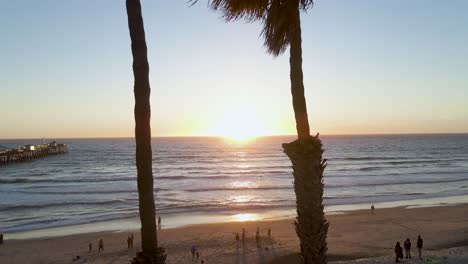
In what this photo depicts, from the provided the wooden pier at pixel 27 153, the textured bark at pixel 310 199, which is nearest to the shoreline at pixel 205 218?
the textured bark at pixel 310 199

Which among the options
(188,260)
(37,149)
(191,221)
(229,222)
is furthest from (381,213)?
(37,149)

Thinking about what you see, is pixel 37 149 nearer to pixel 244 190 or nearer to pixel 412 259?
pixel 244 190

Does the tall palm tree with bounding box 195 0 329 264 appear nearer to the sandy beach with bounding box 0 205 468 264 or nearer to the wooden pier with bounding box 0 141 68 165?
the sandy beach with bounding box 0 205 468 264

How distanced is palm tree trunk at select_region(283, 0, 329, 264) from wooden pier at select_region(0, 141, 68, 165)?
3750 inches

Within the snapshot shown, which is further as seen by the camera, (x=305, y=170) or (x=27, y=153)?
(x=27, y=153)

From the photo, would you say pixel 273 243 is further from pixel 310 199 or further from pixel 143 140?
pixel 143 140

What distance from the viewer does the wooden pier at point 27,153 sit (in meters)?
93.7

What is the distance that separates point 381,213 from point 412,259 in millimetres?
16121

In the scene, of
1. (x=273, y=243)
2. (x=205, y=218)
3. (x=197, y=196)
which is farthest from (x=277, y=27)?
(x=197, y=196)

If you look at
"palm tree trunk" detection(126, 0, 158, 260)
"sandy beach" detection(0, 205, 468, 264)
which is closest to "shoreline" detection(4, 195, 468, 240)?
"sandy beach" detection(0, 205, 468, 264)

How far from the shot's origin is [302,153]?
Answer: 265 inches

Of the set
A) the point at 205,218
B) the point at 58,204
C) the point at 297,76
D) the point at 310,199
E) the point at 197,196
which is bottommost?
the point at 205,218

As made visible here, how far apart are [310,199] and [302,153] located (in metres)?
0.66

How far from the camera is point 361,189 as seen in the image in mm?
51594
